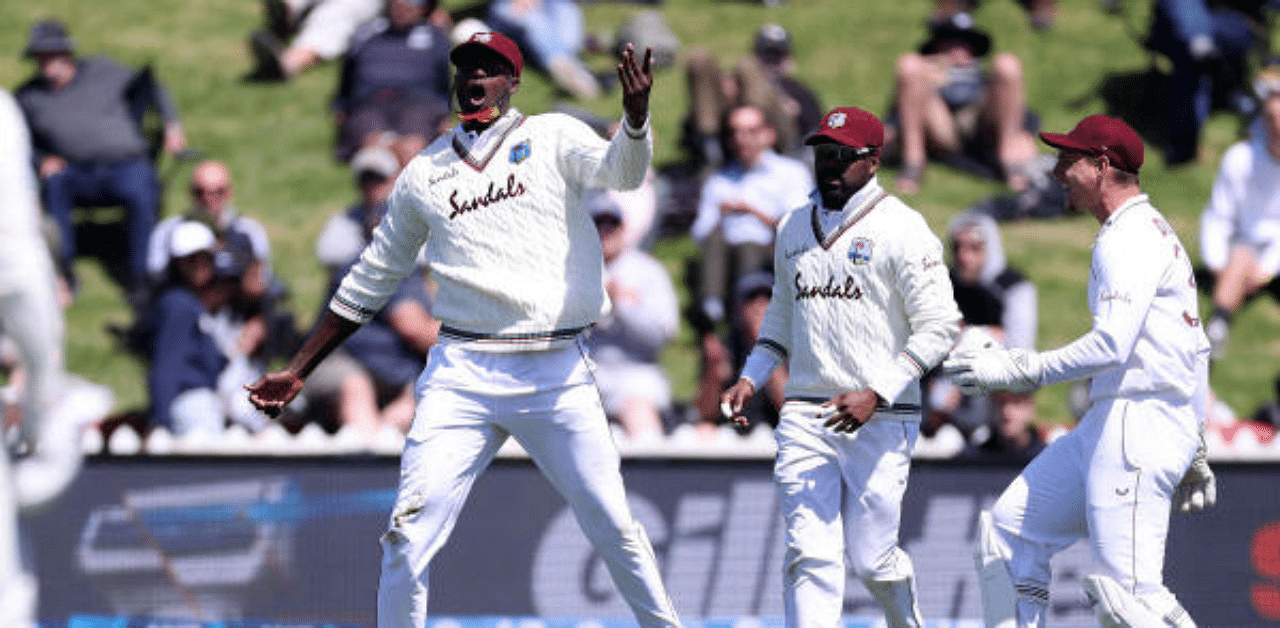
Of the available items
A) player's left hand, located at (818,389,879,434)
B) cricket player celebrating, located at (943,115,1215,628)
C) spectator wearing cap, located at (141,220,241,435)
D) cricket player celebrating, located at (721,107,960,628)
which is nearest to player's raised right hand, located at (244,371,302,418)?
cricket player celebrating, located at (721,107,960,628)

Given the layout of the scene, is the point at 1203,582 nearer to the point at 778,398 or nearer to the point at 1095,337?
the point at 778,398

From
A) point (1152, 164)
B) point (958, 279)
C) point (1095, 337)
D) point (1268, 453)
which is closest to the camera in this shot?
point (1095, 337)

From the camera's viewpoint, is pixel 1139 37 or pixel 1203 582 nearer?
pixel 1203 582

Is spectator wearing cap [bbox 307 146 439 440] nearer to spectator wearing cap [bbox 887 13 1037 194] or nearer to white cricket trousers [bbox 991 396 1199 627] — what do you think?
spectator wearing cap [bbox 887 13 1037 194]

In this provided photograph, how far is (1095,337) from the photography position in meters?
7.49

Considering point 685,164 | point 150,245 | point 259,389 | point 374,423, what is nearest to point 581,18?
point 685,164

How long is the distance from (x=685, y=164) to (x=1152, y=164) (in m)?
3.35

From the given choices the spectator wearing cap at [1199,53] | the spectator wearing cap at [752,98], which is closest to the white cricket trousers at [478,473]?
the spectator wearing cap at [752,98]

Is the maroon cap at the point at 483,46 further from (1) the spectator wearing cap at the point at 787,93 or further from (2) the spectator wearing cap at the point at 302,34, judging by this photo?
(2) the spectator wearing cap at the point at 302,34

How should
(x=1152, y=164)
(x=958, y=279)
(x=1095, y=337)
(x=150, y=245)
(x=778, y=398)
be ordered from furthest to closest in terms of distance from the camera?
1. (x=1152, y=164)
2. (x=150, y=245)
3. (x=958, y=279)
4. (x=778, y=398)
5. (x=1095, y=337)

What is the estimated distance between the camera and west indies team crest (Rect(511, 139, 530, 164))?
760 cm

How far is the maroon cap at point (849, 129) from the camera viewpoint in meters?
7.82

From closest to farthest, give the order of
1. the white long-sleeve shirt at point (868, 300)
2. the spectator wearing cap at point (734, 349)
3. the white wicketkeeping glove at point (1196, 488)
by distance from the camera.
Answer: the white long-sleeve shirt at point (868, 300) → the white wicketkeeping glove at point (1196, 488) → the spectator wearing cap at point (734, 349)

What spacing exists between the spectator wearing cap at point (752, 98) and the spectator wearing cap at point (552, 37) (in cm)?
108
